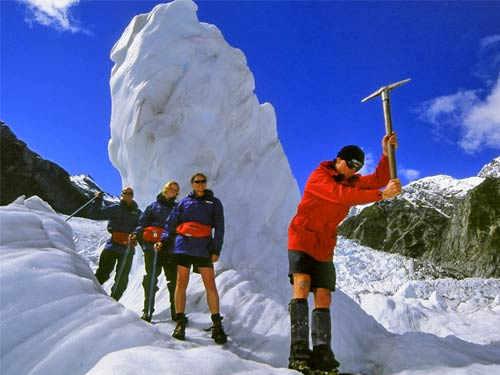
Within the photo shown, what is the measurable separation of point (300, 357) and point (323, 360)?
0.60ft

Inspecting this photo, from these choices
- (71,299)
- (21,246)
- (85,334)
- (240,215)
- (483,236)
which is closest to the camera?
(85,334)

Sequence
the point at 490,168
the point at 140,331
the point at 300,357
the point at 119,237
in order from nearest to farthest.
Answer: the point at 300,357, the point at 140,331, the point at 119,237, the point at 490,168

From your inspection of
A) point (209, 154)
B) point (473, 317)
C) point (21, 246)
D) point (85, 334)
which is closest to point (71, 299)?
point (85, 334)

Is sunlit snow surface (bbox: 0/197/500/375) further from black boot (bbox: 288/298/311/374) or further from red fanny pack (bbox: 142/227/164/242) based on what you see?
red fanny pack (bbox: 142/227/164/242)

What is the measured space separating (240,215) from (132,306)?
2.40m

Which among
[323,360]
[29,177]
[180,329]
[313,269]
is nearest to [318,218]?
[313,269]

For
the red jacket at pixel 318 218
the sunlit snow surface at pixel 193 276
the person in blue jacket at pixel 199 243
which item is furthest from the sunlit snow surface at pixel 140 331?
the red jacket at pixel 318 218

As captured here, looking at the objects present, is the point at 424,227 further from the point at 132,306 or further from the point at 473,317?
the point at 132,306

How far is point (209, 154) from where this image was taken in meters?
8.08

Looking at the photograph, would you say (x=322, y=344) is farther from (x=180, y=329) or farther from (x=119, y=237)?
(x=119, y=237)

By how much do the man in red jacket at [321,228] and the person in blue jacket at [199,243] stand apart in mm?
1548

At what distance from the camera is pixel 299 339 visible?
3320 millimetres

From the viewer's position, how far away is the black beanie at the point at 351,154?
3.81 meters

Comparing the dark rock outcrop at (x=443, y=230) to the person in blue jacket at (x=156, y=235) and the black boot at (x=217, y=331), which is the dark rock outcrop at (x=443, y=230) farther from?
the black boot at (x=217, y=331)
